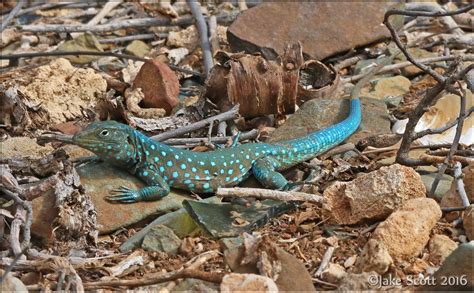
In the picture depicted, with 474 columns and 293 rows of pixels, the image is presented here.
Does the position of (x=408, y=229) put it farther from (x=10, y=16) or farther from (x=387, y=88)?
(x=10, y=16)

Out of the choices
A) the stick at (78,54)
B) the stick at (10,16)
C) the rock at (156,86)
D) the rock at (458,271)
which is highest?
the stick at (10,16)

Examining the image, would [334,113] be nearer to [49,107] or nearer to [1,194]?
[49,107]

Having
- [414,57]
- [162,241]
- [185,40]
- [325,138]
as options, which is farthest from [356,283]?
[185,40]

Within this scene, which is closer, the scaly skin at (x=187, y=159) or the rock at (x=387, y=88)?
the scaly skin at (x=187, y=159)

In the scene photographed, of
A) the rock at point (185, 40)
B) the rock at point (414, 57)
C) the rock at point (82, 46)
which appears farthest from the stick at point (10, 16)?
the rock at point (414, 57)

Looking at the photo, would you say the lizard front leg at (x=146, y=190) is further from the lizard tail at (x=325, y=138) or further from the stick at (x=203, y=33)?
the stick at (x=203, y=33)

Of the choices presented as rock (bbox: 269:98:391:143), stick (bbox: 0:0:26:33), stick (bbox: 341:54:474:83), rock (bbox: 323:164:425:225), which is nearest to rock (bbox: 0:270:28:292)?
rock (bbox: 323:164:425:225)
